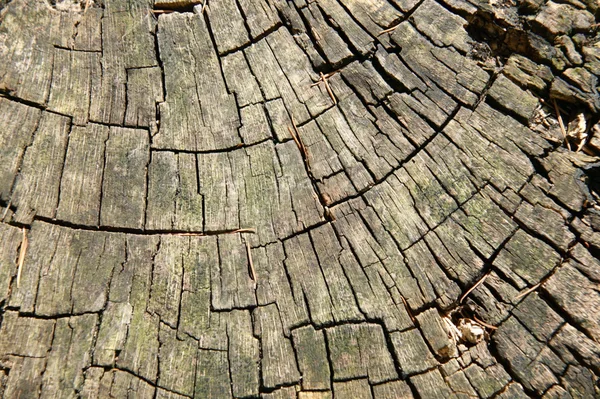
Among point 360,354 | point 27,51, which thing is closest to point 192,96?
point 27,51

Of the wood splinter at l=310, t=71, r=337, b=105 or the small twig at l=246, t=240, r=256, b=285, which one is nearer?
the small twig at l=246, t=240, r=256, b=285

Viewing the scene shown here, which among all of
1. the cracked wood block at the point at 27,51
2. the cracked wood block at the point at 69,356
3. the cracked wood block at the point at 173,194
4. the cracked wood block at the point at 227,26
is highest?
the cracked wood block at the point at 227,26

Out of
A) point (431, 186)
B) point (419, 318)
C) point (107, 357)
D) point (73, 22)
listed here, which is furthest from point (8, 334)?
point (431, 186)

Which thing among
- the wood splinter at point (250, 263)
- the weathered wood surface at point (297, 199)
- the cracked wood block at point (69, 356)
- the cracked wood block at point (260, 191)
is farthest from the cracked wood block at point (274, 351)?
the cracked wood block at point (69, 356)

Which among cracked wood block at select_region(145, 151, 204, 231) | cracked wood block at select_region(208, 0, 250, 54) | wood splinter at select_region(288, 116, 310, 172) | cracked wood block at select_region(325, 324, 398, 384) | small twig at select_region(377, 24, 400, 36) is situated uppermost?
small twig at select_region(377, 24, 400, 36)

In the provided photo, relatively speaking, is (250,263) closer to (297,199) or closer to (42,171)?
(297,199)

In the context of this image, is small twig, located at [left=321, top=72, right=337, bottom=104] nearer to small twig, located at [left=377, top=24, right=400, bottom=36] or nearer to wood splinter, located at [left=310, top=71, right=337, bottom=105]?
wood splinter, located at [left=310, top=71, right=337, bottom=105]

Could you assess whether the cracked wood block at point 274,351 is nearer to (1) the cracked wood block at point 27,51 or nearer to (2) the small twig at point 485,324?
(2) the small twig at point 485,324

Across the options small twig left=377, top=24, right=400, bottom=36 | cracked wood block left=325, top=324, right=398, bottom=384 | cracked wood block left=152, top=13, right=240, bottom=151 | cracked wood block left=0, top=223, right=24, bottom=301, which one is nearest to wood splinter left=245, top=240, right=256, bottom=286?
cracked wood block left=325, top=324, right=398, bottom=384
